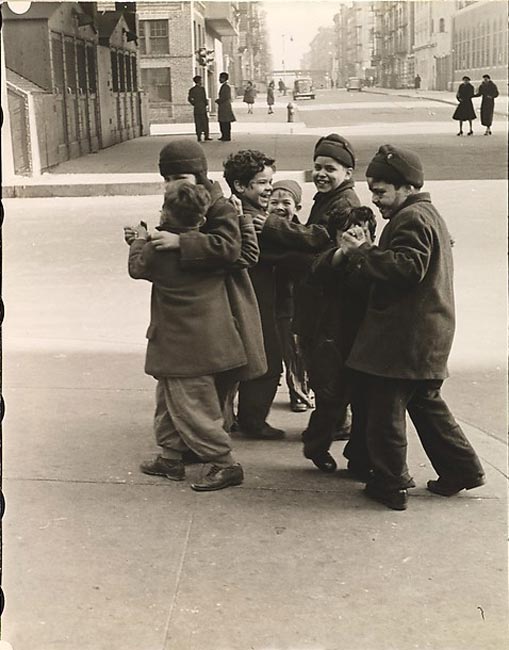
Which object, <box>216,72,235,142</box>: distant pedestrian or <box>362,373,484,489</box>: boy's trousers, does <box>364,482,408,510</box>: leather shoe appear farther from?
<box>216,72,235,142</box>: distant pedestrian

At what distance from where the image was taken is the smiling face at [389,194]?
365 cm

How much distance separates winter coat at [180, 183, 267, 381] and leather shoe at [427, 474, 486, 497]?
0.91 m

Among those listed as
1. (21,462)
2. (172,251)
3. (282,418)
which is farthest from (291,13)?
(282,418)

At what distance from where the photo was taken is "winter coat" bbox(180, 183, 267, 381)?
3.77 metres

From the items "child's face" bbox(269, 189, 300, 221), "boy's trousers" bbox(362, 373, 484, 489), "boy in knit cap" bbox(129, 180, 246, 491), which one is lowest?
"boy's trousers" bbox(362, 373, 484, 489)

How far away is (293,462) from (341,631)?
165 centimetres

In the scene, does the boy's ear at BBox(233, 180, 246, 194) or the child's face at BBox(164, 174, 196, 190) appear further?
the boy's ear at BBox(233, 180, 246, 194)

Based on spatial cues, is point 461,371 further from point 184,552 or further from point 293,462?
point 184,552

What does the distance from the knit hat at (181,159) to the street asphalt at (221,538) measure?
1.39 metres

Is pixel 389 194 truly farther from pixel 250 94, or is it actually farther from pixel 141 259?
pixel 250 94

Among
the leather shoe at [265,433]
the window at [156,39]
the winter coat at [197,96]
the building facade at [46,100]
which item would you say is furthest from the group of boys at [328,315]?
the building facade at [46,100]

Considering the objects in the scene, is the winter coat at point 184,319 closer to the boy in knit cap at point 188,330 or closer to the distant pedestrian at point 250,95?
the boy in knit cap at point 188,330

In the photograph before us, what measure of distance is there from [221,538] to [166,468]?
72cm

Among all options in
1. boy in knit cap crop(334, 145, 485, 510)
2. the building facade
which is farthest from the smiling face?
the building facade
